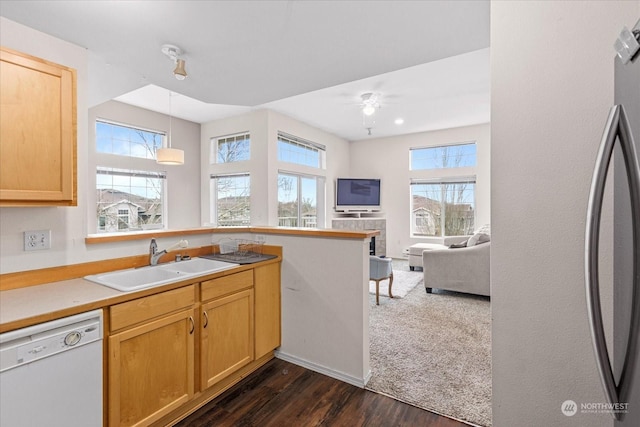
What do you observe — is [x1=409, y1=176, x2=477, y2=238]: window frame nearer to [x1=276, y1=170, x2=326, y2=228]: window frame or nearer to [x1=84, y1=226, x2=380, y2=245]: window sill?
[x1=276, y1=170, x2=326, y2=228]: window frame

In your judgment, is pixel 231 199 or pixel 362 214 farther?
pixel 362 214

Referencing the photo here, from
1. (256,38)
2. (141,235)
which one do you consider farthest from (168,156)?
(256,38)

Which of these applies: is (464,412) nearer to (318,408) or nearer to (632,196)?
(318,408)

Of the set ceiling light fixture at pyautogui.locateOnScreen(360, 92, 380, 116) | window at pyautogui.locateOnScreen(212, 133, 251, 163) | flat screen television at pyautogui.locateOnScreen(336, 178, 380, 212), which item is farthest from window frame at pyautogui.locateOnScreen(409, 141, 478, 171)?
window at pyautogui.locateOnScreen(212, 133, 251, 163)

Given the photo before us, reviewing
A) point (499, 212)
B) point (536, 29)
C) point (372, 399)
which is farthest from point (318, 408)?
point (536, 29)

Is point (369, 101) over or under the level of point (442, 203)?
over

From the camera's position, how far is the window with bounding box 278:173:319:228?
5.53m

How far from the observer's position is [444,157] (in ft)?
21.4

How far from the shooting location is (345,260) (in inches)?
85.4

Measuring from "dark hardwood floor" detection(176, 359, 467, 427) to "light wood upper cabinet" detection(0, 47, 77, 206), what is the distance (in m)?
1.59

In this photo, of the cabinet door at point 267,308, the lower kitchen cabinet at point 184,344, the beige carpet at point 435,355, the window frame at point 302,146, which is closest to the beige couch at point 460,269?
the beige carpet at point 435,355

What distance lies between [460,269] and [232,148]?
454 centimetres

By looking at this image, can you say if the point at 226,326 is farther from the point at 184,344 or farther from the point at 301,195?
the point at 301,195

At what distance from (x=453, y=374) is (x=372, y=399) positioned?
739 mm
